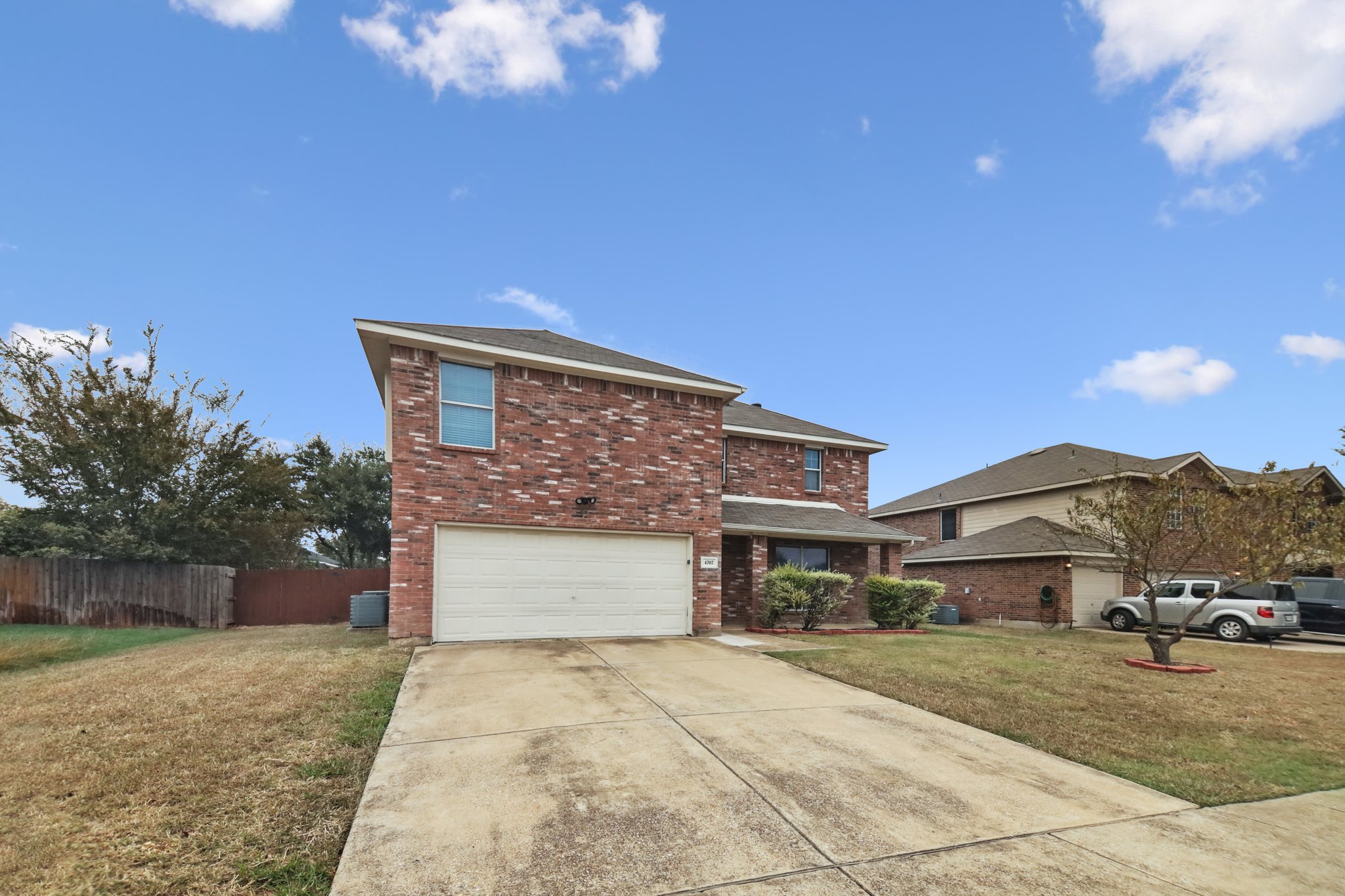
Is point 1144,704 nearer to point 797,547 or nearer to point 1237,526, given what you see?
point 1237,526

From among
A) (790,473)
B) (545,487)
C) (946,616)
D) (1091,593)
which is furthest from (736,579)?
(1091,593)

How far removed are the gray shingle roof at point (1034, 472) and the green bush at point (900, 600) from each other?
7.48m

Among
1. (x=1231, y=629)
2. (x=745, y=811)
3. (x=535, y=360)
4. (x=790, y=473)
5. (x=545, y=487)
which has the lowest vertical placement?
(x=1231, y=629)

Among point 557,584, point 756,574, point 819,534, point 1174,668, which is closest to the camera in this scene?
point 1174,668

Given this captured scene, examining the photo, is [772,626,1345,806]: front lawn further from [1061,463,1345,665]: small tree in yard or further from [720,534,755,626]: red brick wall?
[720,534,755,626]: red brick wall

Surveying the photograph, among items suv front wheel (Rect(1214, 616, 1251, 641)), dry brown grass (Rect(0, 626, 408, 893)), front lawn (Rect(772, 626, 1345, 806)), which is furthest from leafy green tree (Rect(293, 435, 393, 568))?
suv front wheel (Rect(1214, 616, 1251, 641))

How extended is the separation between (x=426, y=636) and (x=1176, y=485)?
13448 millimetres

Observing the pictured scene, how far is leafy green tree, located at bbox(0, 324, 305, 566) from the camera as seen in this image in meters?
15.4

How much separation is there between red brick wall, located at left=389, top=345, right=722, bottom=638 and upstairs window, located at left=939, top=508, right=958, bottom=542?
54.1 ft

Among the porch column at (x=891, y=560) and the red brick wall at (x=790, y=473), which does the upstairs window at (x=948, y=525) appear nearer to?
the red brick wall at (x=790, y=473)

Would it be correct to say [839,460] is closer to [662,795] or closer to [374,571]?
[374,571]

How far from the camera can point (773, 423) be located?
61.0 ft

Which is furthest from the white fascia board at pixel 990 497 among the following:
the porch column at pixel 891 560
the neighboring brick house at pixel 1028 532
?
the porch column at pixel 891 560

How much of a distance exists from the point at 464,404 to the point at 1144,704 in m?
11.3
